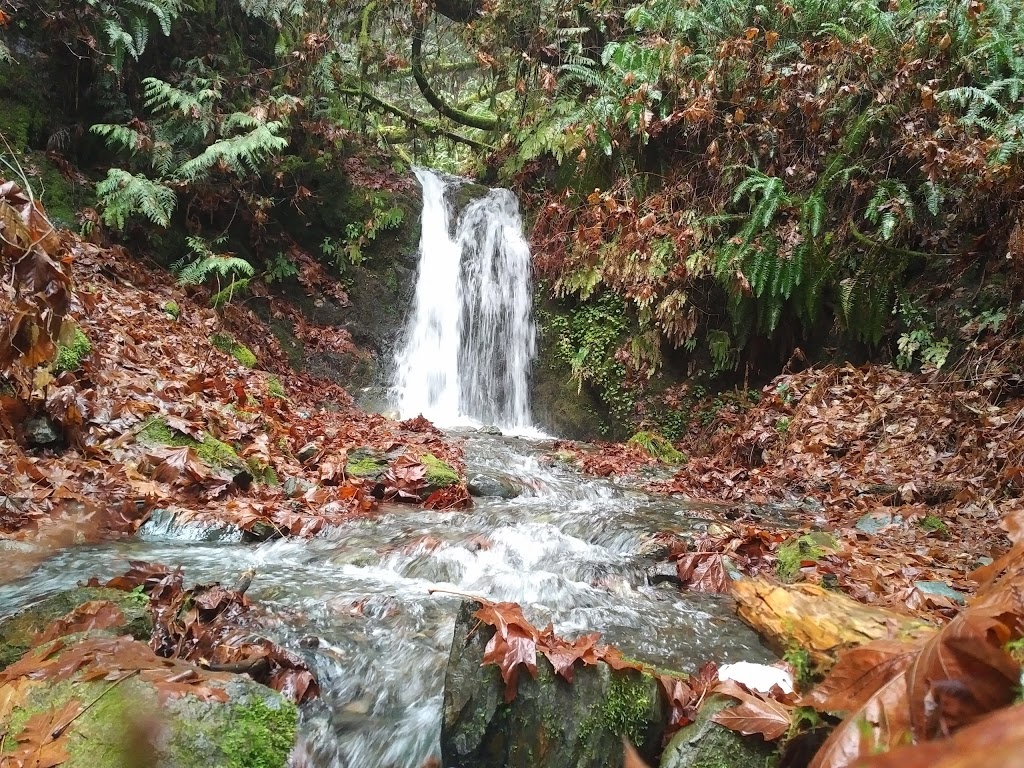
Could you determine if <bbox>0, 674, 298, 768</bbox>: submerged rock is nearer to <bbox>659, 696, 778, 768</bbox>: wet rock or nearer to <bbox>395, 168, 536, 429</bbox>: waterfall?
<bbox>659, 696, 778, 768</bbox>: wet rock

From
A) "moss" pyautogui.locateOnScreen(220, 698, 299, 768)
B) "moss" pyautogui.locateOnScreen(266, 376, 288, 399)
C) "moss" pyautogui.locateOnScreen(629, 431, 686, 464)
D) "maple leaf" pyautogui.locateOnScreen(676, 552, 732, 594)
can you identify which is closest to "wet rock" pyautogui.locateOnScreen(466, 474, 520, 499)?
"maple leaf" pyautogui.locateOnScreen(676, 552, 732, 594)

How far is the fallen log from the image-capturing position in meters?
1.87

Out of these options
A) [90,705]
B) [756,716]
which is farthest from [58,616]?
[756,716]

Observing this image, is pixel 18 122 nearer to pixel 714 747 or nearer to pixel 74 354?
pixel 74 354

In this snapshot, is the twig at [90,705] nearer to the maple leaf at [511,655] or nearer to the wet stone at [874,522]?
the maple leaf at [511,655]

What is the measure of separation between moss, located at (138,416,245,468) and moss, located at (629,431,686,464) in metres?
4.91

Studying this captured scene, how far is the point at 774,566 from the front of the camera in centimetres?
351

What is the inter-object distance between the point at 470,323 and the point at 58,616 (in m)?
8.57

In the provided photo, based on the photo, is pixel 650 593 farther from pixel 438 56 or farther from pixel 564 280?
pixel 438 56

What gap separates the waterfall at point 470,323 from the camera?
32.5 feet

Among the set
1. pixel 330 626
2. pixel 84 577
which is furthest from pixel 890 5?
pixel 84 577

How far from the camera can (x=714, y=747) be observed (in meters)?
1.57

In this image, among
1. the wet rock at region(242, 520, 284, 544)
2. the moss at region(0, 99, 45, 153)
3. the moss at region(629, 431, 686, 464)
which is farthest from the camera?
the moss at region(629, 431, 686, 464)

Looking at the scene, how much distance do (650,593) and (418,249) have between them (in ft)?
27.8
